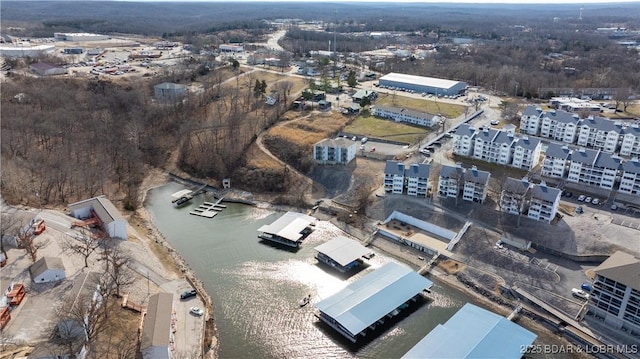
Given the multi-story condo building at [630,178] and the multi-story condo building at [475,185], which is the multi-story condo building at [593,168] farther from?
the multi-story condo building at [475,185]

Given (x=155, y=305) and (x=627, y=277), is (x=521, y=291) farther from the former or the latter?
(x=155, y=305)

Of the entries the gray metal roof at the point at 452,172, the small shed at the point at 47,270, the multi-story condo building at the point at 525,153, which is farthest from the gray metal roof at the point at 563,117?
the small shed at the point at 47,270

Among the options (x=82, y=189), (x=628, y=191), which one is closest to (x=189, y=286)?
(x=82, y=189)

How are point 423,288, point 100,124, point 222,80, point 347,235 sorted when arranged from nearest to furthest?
point 423,288
point 347,235
point 100,124
point 222,80

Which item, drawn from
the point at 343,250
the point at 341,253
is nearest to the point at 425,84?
the point at 343,250

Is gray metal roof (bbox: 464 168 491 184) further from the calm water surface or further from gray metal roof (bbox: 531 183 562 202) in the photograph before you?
the calm water surface
